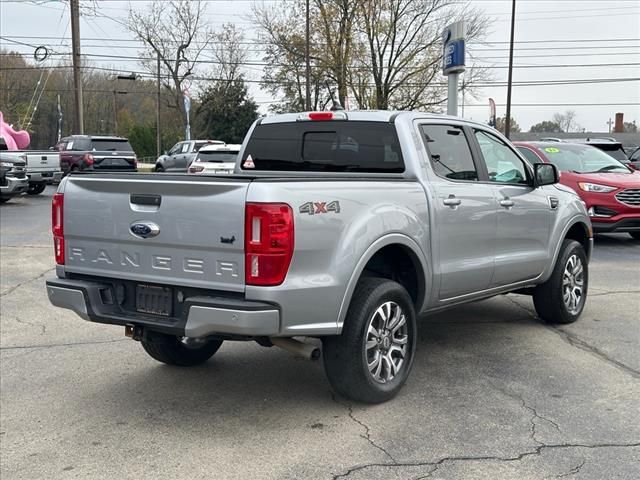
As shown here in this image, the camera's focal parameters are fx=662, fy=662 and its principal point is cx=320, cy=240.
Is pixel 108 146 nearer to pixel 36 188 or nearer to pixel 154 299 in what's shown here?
pixel 36 188

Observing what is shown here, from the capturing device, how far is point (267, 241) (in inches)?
139

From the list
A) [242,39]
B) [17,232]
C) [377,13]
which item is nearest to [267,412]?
[17,232]

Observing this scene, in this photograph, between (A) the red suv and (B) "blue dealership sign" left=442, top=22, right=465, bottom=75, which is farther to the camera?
(B) "blue dealership sign" left=442, top=22, right=465, bottom=75

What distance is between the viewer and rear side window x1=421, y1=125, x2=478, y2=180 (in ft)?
16.2

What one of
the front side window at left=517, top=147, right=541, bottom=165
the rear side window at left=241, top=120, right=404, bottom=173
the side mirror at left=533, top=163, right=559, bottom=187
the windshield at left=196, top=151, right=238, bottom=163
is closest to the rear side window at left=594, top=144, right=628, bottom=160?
the front side window at left=517, top=147, right=541, bottom=165

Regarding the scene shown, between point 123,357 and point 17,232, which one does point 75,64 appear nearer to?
point 17,232

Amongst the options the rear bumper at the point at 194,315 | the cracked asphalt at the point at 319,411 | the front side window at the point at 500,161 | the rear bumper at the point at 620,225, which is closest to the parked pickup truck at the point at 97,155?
the rear bumper at the point at 620,225

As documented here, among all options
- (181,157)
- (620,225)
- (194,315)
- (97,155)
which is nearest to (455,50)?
(620,225)

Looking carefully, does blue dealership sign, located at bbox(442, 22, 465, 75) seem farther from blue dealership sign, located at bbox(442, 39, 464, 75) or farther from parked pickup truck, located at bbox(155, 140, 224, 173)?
parked pickup truck, located at bbox(155, 140, 224, 173)

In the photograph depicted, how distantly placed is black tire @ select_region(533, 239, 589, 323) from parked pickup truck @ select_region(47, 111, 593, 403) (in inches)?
22.7

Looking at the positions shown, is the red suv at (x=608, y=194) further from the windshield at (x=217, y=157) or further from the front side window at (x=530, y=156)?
the windshield at (x=217, y=157)

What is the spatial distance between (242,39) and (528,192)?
164 ft

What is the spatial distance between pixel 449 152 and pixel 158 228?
2395 millimetres

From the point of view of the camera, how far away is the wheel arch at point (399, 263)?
407cm
